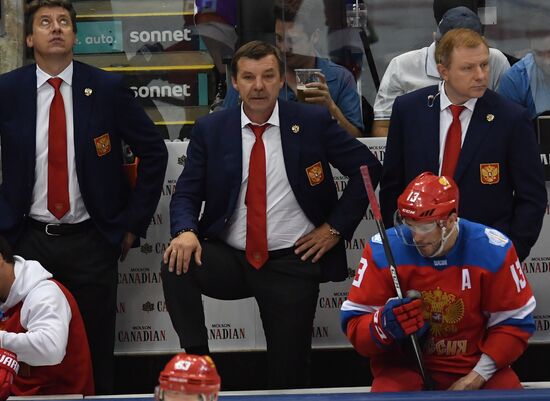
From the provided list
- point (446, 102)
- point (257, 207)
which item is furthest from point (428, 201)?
point (257, 207)

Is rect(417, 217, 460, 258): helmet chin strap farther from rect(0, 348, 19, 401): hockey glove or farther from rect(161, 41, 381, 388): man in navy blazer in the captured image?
rect(0, 348, 19, 401): hockey glove

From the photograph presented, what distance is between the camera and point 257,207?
A: 538 cm

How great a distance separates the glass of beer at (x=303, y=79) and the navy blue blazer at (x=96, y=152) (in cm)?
70

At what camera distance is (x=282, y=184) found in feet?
17.8

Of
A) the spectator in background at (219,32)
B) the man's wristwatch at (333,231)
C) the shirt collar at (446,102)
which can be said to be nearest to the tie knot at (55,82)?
the spectator in background at (219,32)

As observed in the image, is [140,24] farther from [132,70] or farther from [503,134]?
[503,134]

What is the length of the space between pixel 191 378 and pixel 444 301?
1.71 m

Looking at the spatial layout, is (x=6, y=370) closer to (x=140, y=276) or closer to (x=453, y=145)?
(x=140, y=276)

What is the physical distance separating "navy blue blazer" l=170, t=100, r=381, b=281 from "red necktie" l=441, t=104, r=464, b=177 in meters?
0.32

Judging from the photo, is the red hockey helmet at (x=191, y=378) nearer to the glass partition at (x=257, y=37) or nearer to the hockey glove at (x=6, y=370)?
the hockey glove at (x=6, y=370)

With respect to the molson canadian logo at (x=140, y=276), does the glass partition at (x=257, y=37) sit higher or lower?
higher

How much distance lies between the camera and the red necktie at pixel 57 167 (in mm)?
5441

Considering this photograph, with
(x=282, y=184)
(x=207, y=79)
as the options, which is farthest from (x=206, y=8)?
(x=282, y=184)

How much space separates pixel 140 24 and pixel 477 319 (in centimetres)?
283
